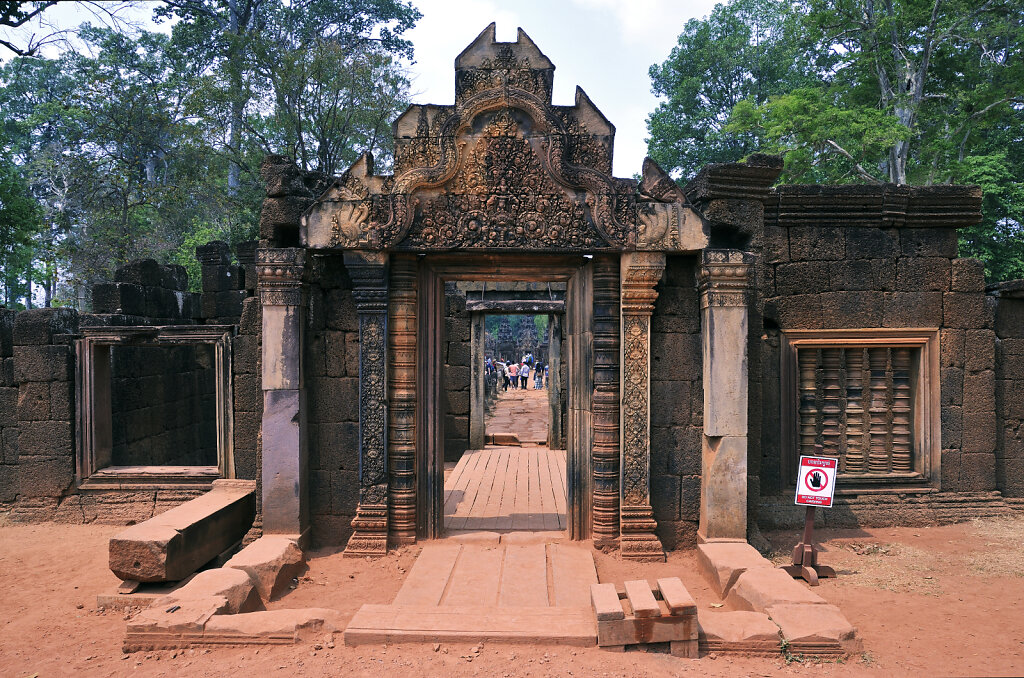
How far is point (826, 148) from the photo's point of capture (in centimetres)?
1536

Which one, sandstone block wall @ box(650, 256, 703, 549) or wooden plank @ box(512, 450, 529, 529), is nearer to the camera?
sandstone block wall @ box(650, 256, 703, 549)

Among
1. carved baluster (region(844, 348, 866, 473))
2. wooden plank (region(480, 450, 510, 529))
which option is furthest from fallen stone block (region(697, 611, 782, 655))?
carved baluster (region(844, 348, 866, 473))

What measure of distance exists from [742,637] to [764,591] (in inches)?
20.6

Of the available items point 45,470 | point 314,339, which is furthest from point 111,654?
point 45,470

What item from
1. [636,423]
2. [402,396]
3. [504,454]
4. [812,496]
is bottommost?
[504,454]

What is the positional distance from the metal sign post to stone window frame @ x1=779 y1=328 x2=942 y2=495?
1.38m

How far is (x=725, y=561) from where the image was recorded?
4.50 metres

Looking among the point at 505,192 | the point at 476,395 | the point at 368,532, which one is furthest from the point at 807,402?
the point at 476,395

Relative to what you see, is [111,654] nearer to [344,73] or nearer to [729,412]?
[729,412]

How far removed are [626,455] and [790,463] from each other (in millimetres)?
2298

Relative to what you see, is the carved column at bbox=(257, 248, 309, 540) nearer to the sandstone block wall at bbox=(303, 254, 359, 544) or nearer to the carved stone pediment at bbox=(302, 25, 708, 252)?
the sandstone block wall at bbox=(303, 254, 359, 544)

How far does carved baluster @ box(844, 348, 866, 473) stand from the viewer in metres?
6.31

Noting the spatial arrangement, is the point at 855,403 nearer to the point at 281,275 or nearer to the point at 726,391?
the point at 726,391

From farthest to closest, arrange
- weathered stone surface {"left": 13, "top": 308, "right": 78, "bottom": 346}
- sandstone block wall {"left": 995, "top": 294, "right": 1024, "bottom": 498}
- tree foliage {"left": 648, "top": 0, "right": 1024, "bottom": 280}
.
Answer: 1. tree foliage {"left": 648, "top": 0, "right": 1024, "bottom": 280}
2. weathered stone surface {"left": 13, "top": 308, "right": 78, "bottom": 346}
3. sandstone block wall {"left": 995, "top": 294, "right": 1024, "bottom": 498}
